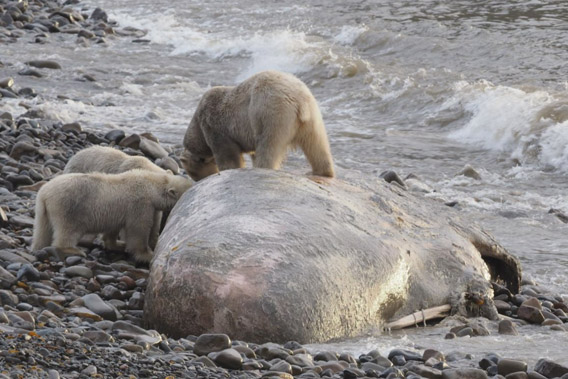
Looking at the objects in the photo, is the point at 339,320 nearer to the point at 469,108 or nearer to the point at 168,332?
the point at 168,332

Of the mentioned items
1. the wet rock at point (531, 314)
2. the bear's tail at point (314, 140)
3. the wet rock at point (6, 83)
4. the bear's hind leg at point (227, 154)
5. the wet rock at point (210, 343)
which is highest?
the bear's tail at point (314, 140)

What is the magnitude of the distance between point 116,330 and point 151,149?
5960 mm

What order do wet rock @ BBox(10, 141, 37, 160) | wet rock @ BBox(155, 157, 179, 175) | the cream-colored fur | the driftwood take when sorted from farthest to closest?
wet rock @ BBox(155, 157, 179, 175) → wet rock @ BBox(10, 141, 37, 160) → the cream-colored fur → the driftwood

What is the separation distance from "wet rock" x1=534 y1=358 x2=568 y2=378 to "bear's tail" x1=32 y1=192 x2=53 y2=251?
13.6 ft

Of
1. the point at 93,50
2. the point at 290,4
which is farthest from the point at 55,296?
the point at 290,4

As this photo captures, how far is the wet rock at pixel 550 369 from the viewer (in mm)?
5750

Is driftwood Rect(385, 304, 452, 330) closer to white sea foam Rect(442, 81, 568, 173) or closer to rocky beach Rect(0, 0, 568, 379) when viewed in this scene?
rocky beach Rect(0, 0, 568, 379)

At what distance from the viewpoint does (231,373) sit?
543cm

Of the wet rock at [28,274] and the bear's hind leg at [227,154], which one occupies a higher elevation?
the bear's hind leg at [227,154]

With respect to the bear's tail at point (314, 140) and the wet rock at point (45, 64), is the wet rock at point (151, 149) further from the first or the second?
the wet rock at point (45, 64)

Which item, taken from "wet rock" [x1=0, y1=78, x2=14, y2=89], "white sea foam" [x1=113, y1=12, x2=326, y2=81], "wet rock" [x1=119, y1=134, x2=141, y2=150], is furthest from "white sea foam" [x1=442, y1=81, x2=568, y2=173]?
"wet rock" [x1=0, y1=78, x2=14, y2=89]

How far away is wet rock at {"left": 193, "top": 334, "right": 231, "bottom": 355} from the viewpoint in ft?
18.9

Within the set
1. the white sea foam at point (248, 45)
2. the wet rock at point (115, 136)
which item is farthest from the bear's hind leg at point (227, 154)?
the white sea foam at point (248, 45)

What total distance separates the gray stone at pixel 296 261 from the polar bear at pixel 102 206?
85cm
